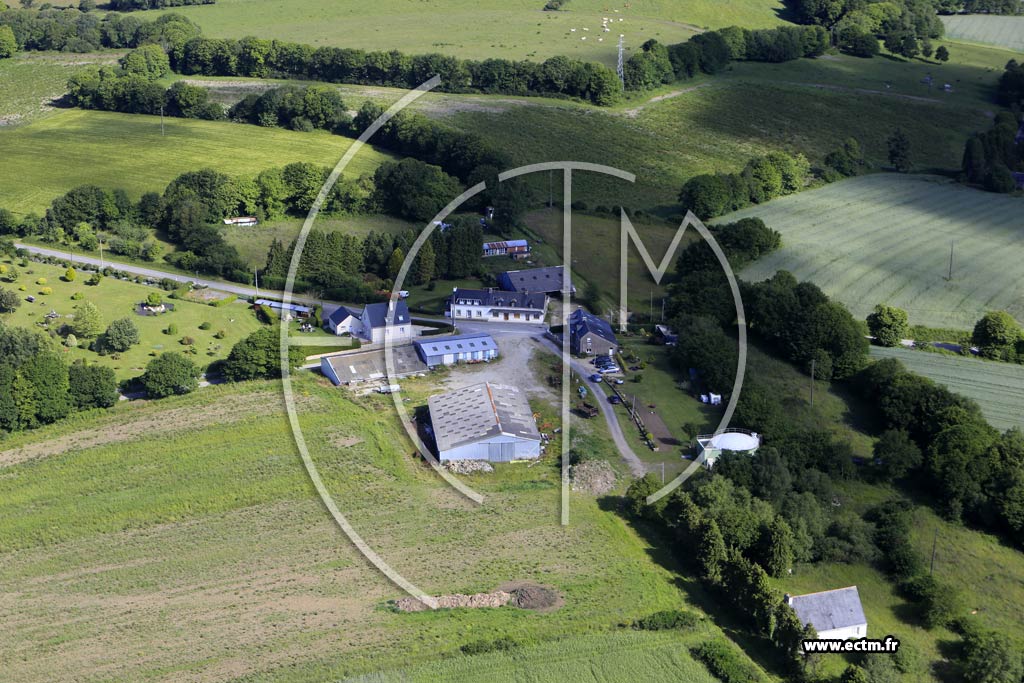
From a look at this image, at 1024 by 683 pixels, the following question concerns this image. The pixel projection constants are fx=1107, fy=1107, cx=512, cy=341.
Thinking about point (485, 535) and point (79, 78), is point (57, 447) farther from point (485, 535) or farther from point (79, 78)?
point (79, 78)

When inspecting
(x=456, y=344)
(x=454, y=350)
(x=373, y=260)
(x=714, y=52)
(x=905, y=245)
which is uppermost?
(x=714, y=52)

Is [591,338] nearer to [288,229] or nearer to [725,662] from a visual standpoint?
[725,662]

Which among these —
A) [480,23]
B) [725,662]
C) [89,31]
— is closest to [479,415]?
[725,662]

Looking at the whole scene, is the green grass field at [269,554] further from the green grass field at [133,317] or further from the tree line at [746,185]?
the tree line at [746,185]

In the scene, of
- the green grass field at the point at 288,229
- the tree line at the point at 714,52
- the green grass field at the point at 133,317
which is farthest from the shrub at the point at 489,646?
the tree line at the point at 714,52

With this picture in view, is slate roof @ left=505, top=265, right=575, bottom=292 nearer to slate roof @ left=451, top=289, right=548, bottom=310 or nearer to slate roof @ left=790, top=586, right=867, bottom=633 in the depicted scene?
slate roof @ left=451, top=289, right=548, bottom=310

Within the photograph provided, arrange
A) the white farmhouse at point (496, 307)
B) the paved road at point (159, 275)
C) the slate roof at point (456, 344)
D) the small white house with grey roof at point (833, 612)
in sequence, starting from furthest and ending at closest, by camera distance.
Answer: the paved road at point (159, 275) < the white farmhouse at point (496, 307) < the slate roof at point (456, 344) < the small white house with grey roof at point (833, 612)
